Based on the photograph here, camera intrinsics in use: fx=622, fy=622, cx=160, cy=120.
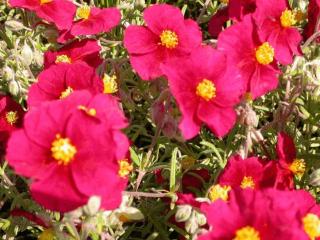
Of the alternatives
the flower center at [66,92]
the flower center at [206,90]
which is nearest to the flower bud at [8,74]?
the flower center at [66,92]

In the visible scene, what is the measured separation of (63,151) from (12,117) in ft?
2.63

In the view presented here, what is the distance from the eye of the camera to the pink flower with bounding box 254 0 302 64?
280cm

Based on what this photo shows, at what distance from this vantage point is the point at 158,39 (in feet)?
9.04

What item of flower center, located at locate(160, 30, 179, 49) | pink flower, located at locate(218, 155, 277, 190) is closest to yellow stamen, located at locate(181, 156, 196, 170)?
pink flower, located at locate(218, 155, 277, 190)

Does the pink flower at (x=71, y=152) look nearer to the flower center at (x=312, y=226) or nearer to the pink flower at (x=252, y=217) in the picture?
the pink flower at (x=252, y=217)

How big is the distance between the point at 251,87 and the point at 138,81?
0.81 metres

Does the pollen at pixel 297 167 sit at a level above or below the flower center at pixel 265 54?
below


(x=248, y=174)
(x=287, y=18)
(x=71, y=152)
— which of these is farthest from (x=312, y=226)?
(x=287, y=18)

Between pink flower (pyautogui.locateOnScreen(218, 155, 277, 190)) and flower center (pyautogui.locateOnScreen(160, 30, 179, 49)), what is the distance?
558 mm

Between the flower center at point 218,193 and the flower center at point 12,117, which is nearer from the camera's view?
the flower center at point 218,193

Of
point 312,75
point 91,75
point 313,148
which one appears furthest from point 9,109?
point 313,148

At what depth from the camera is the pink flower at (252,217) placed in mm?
1885

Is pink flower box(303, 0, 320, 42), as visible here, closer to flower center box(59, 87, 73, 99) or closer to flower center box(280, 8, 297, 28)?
flower center box(280, 8, 297, 28)

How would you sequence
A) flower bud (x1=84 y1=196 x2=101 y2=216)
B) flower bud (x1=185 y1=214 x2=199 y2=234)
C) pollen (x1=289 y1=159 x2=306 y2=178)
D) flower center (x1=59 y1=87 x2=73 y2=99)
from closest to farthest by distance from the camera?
flower bud (x1=84 y1=196 x2=101 y2=216) < flower bud (x1=185 y1=214 x2=199 y2=234) < flower center (x1=59 y1=87 x2=73 y2=99) < pollen (x1=289 y1=159 x2=306 y2=178)
